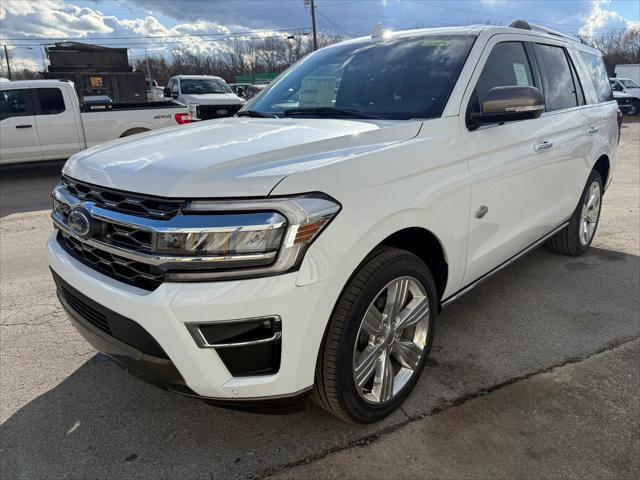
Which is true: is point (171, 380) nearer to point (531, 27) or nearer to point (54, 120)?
point (531, 27)

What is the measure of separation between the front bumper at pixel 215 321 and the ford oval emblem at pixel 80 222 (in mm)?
188

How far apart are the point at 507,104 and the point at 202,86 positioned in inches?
546

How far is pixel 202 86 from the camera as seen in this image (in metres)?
15.2

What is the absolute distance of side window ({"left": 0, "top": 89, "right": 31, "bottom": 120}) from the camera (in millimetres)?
9484

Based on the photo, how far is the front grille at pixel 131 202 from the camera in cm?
187

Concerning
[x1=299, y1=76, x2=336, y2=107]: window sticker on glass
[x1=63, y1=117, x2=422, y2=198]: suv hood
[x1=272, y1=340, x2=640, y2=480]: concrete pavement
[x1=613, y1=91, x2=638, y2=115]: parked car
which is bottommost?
[x1=613, y1=91, x2=638, y2=115]: parked car

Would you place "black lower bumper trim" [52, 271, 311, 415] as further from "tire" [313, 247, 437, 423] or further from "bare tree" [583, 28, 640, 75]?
"bare tree" [583, 28, 640, 75]

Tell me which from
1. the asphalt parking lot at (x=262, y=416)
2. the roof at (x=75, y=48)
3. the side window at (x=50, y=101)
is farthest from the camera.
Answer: the roof at (x=75, y=48)

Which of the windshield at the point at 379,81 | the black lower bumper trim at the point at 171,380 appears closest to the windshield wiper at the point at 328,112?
the windshield at the point at 379,81

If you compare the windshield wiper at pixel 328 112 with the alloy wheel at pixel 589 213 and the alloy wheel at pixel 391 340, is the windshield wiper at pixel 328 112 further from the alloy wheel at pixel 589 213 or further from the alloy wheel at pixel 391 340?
the alloy wheel at pixel 589 213

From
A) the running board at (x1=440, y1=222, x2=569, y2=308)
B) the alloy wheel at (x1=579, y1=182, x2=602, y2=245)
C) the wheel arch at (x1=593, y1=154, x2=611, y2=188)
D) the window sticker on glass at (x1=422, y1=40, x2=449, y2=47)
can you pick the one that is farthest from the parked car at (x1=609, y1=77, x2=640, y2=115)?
the window sticker on glass at (x1=422, y1=40, x2=449, y2=47)

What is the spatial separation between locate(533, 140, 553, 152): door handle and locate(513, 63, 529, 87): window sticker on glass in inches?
16.5

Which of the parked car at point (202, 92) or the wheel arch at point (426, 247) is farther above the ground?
the parked car at point (202, 92)

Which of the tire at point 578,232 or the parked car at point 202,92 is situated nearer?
the tire at point 578,232
